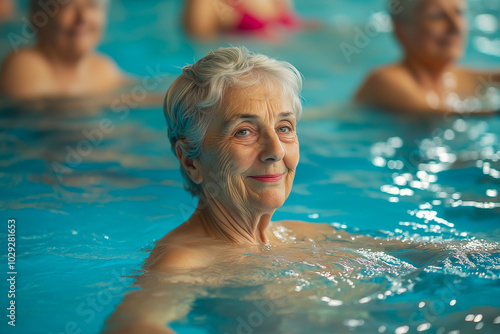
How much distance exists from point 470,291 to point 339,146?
2.52m

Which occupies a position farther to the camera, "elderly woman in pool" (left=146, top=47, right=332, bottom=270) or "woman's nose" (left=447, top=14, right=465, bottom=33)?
"woman's nose" (left=447, top=14, right=465, bottom=33)

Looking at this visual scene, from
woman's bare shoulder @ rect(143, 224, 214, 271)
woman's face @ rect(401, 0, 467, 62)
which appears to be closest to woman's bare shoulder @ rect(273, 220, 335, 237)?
woman's bare shoulder @ rect(143, 224, 214, 271)

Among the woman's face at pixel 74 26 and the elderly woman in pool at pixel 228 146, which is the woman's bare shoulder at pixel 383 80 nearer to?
the woman's face at pixel 74 26

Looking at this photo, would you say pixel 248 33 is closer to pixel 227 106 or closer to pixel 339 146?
pixel 339 146

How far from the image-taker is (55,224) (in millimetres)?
3822

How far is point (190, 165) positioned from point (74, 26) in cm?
334

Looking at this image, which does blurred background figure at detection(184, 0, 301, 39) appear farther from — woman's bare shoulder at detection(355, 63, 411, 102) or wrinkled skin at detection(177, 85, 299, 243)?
wrinkled skin at detection(177, 85, 299, 243)

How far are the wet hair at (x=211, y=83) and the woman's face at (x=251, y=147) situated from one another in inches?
1.3

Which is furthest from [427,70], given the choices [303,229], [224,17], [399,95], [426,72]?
[303,229]

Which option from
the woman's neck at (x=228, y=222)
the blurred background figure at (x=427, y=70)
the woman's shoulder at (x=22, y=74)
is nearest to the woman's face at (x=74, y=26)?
the woman's shoulder at (x=22, y=74)

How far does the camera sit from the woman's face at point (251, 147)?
9.15ft

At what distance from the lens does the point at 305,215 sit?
4.12 meters

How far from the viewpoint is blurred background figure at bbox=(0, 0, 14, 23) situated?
9325 mm

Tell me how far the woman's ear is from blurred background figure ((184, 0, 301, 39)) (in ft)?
17.3
